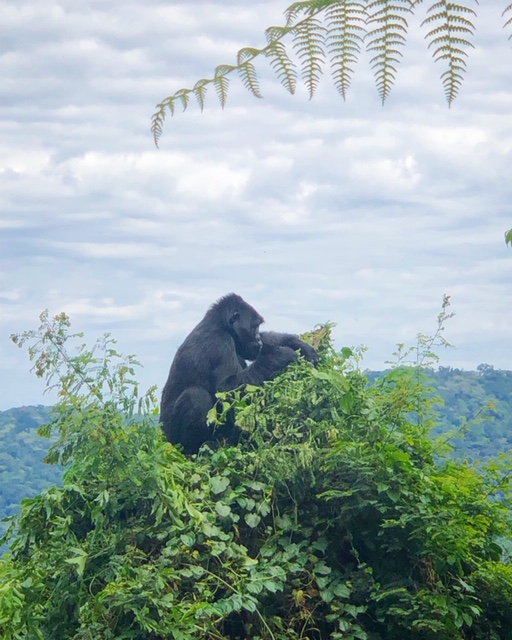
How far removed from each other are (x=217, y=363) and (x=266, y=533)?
7.36 feet

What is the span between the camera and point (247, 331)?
753cm

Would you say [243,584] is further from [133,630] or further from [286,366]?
[286,366]

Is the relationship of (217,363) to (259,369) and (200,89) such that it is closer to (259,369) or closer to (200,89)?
(259,369)

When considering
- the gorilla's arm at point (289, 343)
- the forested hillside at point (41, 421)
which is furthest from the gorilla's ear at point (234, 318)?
the forested hillside at point (41, 421)

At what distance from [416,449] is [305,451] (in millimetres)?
874

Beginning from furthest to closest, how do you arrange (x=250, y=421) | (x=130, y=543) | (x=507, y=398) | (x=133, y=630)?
1. (x=507, y=398)
2. (x=250, y=421)
3. (x=130, y=543)
4. (x=133, y=630)

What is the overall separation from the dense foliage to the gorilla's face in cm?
184

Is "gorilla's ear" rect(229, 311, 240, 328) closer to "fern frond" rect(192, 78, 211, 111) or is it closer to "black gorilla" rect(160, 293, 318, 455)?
"black gorilla" rect(160, 293, 318, 455)

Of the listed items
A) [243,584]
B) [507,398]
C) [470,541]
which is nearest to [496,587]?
[470,541]

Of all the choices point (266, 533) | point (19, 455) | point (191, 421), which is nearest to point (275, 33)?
point (266, 533)

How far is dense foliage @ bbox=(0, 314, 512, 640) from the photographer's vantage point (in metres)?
4.74

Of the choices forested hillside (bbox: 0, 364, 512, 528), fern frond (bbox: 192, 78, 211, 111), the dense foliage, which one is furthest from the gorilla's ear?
forested hillside (bbox: 0, 364, 512, 528)

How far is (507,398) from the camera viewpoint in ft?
54.1

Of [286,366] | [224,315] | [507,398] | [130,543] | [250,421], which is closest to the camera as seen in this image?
[130,543]
